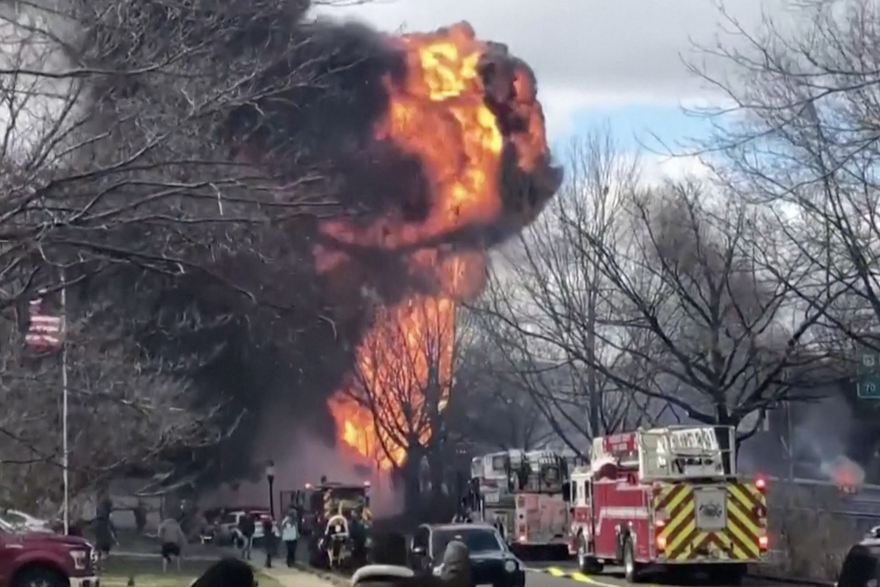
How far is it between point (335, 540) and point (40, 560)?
16.8 meters

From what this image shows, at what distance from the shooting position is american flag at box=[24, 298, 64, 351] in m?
18.2

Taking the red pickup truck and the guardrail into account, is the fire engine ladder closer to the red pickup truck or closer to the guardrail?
the guardrail

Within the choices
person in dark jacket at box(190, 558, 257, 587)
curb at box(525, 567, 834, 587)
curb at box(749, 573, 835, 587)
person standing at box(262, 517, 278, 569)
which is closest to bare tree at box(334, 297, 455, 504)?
person standing at box(262, 517, 278, 569)

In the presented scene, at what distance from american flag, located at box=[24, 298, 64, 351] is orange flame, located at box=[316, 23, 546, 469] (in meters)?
22.6

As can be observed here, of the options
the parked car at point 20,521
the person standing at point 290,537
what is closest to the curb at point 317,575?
the person standing at point 290,537

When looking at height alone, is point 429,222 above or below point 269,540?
above

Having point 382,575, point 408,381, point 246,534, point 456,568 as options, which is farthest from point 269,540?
point 456,568

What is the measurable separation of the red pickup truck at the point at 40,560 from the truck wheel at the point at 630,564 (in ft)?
40.2

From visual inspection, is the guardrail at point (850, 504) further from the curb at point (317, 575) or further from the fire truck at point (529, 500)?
the curb at point (317, 575)

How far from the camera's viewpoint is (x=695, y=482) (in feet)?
100

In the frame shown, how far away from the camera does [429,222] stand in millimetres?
47094

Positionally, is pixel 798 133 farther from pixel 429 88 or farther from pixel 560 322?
pixel 429 88

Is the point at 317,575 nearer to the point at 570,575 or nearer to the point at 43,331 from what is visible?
the point at 570,575

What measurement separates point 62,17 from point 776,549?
26590mm
